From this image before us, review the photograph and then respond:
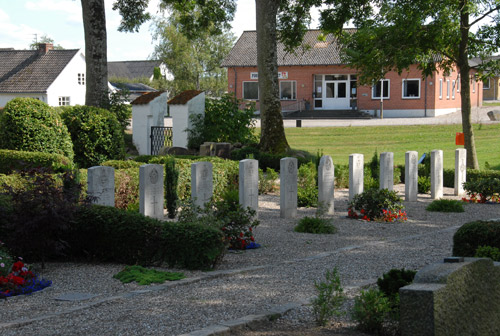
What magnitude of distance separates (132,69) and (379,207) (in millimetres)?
74063

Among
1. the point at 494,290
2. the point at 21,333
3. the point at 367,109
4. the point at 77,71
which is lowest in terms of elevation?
the point at 21,333

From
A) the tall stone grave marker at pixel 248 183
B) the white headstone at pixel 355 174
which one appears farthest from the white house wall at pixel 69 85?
the tall stone grave marker at pixel 248 183

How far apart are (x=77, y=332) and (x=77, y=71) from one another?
5180 cm

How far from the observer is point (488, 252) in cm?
655

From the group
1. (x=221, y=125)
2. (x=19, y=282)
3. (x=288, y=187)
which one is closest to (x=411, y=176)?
(x=288, y=187)

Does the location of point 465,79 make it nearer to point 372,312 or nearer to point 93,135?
point 93,135

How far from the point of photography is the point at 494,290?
4871mm

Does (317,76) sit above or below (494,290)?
above

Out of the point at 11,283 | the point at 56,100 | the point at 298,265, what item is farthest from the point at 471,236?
the point at 56,100

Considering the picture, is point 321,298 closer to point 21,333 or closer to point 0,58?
point 21,333

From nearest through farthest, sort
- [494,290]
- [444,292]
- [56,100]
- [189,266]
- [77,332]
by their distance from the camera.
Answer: [444,292] < [494,290] < [77,332] < [189,266] < [56,100]

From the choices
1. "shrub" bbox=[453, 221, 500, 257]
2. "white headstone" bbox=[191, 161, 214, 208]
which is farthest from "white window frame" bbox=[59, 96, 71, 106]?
"shrub" bbox=[453, 221, 500, 257]

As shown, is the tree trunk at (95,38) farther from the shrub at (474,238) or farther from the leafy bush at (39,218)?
the shrub at (474,238)

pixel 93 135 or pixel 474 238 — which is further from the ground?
pixel 93 135
